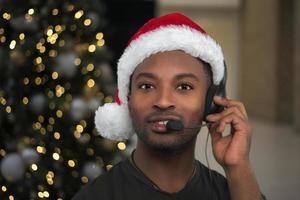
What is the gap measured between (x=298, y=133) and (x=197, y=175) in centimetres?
702

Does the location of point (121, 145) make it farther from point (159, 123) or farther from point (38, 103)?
point (159, 123)

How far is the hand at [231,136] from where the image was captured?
116cm

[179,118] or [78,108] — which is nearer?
[179,118]

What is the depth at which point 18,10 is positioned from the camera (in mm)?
2146

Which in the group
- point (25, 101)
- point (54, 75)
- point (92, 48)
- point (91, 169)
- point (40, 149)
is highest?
point (92, 48)

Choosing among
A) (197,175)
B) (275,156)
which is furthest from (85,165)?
(275,156)

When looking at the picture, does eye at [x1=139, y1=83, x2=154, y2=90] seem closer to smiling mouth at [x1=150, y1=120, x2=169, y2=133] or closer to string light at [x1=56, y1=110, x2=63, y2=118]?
smiling mouth at [x1=150, y1=120, x2=169, y2=133]

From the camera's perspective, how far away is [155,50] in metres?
1.20

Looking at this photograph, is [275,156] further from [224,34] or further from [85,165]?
[224,34]

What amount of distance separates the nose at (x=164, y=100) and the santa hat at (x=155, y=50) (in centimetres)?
12

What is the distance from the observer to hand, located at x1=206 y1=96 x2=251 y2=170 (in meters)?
1.16

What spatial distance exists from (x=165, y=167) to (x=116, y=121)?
0.69 feet

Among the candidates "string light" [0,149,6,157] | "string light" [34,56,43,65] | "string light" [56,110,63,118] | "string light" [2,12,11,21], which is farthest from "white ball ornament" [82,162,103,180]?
"string light" [2,12,11,21]

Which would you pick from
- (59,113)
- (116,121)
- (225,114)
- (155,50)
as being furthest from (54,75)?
(225,114)
